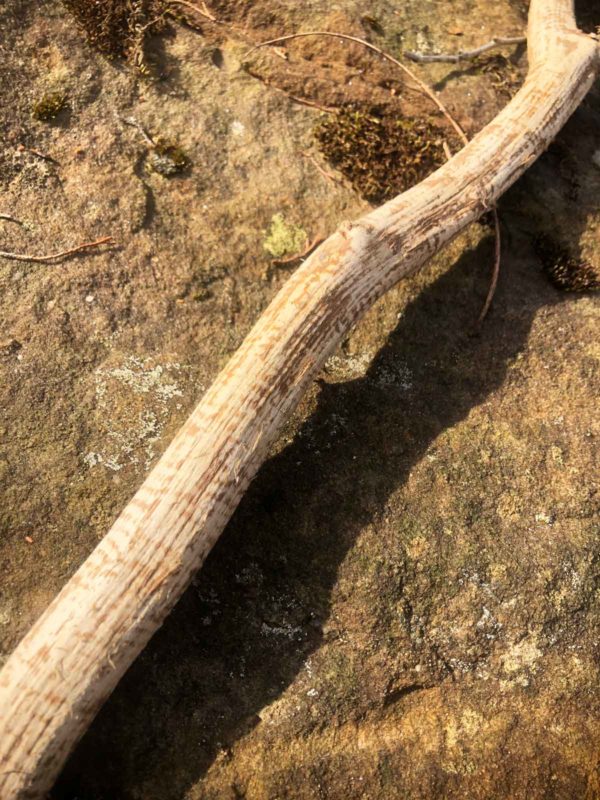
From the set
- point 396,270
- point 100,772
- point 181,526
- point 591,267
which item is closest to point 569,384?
point 591,267

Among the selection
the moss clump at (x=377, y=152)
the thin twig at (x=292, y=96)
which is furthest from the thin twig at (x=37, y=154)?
the moss clump at (x=377, y=152)

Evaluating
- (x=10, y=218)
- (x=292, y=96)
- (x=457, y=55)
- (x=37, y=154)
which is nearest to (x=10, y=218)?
(x=10, y=218)

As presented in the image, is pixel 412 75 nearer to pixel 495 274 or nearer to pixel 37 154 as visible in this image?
pixel 495 274

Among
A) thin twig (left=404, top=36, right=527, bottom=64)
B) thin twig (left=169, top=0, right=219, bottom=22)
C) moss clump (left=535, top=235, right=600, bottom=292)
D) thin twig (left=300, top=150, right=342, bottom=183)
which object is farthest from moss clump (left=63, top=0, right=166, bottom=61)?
moss clump (left=535, top=235, right=600, bottom=292)

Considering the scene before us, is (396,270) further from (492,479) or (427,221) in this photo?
(492,479)

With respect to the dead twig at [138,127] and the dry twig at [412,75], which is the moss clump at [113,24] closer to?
the dead twig at [138,127]
